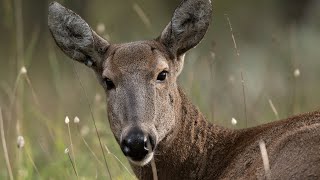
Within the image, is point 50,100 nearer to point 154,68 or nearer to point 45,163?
point 45,163

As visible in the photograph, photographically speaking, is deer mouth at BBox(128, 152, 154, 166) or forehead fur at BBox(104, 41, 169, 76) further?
forehead fur at BBox(104, 41, 169, 76)

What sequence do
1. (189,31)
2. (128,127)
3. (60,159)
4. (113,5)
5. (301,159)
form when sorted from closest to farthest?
(301,159) < (128,127) < (189,31) < (60,159) < (113,5)

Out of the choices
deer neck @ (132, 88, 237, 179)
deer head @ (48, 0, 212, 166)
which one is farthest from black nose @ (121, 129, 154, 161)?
deer neck @ (132, 88, 237, 179)

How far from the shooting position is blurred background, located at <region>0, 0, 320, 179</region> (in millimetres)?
12570

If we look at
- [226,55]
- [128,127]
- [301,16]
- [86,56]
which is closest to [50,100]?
[226,55]

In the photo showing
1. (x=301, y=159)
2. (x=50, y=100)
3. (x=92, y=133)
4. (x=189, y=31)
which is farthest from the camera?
(x=50, y=100)

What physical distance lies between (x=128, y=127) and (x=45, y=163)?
3.39 metres

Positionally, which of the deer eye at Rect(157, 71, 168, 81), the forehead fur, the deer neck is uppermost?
the forehead fur

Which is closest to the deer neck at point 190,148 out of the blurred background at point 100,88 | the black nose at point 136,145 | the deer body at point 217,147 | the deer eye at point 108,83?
the deer body at point 217,147

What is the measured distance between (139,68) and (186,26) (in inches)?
32.1

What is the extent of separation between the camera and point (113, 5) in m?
34.1

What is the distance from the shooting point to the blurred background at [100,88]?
495 inches

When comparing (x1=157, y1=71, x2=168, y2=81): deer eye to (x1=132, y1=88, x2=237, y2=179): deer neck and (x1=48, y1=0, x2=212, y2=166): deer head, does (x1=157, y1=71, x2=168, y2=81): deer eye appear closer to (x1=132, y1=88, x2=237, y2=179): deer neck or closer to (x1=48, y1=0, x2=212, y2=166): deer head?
(x1=48, y1=0, x2=212, y2=166): deer head

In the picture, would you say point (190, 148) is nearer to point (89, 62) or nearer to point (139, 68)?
point (139, 68)
